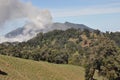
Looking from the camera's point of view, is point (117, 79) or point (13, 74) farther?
point (117, 79)

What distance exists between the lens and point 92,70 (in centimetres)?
8312

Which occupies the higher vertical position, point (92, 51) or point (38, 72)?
point (92, 51)

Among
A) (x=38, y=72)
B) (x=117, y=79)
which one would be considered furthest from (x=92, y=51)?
(x=38, y=72)

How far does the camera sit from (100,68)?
8212cm

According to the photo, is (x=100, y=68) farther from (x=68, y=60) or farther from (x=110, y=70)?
(x=68, y=60)

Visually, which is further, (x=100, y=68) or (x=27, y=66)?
(x=100, y=68)

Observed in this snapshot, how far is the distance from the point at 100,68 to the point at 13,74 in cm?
3147

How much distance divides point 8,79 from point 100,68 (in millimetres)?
35798

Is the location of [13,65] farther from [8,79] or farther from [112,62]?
[112,62]

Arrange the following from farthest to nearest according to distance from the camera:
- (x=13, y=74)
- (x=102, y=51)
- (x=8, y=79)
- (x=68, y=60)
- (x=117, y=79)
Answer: (x=68, y=60)
(x=117, y=79)
(x=102, y=51)
(x=13, y=74)
(x=8, y=79)

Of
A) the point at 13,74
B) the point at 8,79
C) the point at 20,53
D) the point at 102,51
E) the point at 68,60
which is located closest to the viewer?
the point at 8,79

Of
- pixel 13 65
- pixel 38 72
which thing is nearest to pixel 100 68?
pixel 38 72

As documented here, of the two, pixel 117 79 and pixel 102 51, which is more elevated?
pixel 102 51

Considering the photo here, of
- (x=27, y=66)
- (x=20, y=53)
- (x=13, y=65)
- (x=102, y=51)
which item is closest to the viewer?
(x=13, y=65)
